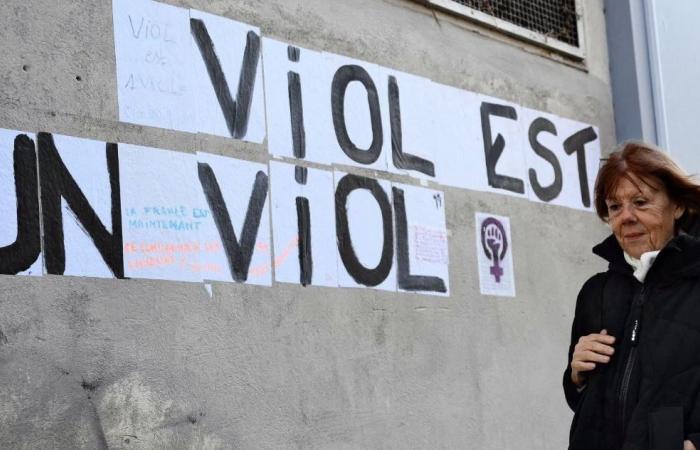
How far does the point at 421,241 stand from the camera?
542 cm

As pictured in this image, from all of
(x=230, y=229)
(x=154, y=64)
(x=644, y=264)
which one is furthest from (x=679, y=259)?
(x=154, y=64)

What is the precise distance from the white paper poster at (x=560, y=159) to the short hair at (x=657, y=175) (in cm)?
276

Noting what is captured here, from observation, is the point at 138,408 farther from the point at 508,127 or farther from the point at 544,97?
the point at 544,97

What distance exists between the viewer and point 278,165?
486 cm

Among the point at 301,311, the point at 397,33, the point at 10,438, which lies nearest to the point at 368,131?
the point at 397,33

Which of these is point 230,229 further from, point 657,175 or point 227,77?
point 657,175

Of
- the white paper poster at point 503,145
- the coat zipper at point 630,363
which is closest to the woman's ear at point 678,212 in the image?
the coat zipper at point 630,363

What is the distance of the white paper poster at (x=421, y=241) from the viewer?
5309 mm

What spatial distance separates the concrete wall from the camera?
13.2 ft

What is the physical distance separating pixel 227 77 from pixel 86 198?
91 cm

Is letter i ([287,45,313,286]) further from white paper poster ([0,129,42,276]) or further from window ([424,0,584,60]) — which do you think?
white paper poster ([0,129,42,276])

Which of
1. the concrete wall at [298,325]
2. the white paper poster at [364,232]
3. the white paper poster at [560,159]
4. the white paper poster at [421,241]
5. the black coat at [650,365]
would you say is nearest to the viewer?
the black coat at [650,365]

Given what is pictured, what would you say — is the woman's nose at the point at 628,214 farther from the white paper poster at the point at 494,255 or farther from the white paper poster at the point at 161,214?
the white paper poster at the point at 494,255

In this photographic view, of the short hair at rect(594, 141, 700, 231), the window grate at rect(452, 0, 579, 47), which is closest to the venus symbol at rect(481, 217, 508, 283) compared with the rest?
the window grate at rect(452, 0, 579, 47)
